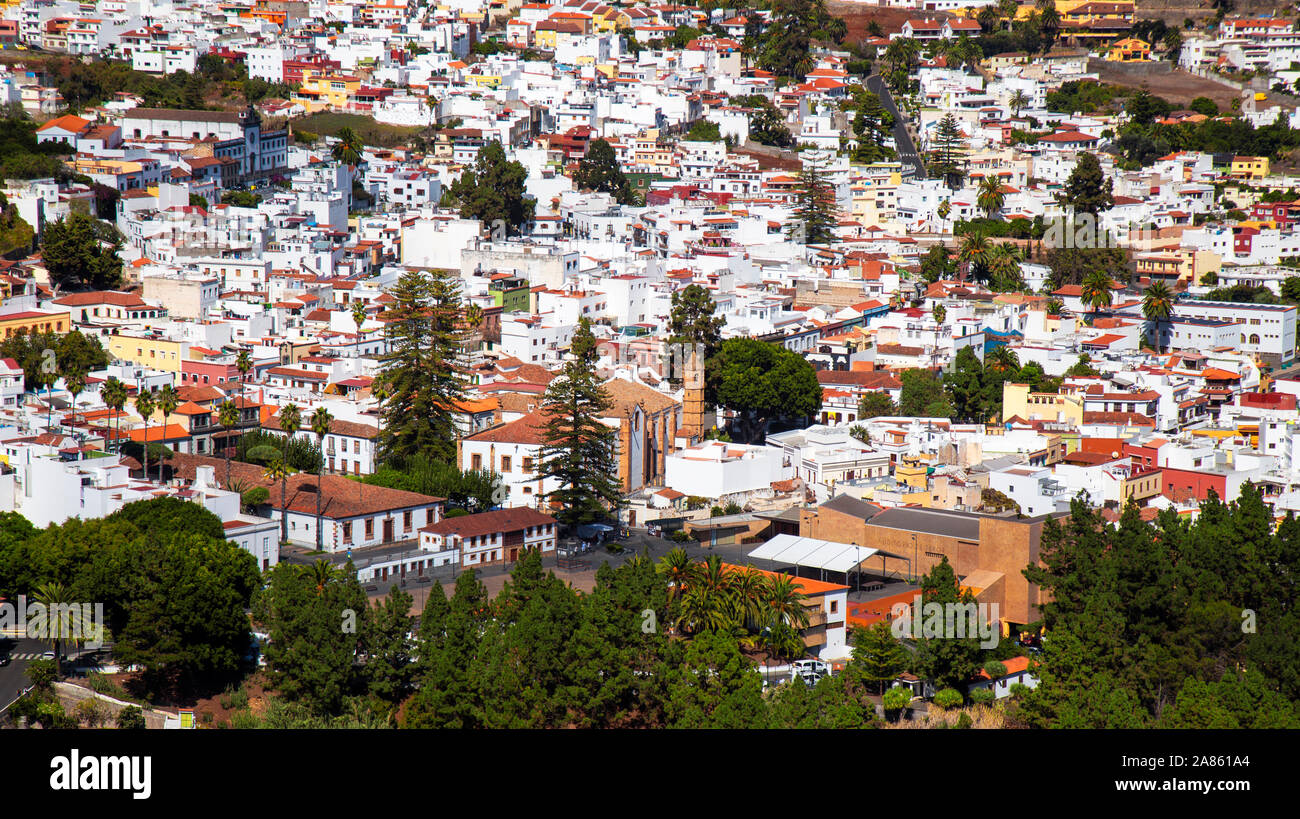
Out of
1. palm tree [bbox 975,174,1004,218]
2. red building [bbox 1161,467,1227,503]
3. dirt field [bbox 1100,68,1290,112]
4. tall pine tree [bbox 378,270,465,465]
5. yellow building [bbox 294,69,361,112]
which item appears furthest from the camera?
dirt field [bbox 1100,68,1290,112]

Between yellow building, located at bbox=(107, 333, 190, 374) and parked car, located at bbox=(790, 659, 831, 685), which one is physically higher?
yellow building, located at bbox=(107, 333, 190, 374)

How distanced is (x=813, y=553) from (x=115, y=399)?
1386 centimetres

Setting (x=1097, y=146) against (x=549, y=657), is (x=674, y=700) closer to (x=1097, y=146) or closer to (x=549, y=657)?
(x=549, y=657)

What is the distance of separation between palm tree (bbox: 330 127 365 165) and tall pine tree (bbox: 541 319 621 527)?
95.3 ft

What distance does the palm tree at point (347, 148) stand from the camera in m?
62.8

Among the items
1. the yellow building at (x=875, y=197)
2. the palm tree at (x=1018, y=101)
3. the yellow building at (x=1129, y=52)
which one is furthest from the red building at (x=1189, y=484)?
the yellow building at (x=1129, y=52)

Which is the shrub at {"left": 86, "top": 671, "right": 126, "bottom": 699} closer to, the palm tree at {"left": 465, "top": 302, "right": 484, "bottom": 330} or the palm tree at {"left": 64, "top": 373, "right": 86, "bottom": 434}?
the palm tree at {"left": 64, "top": 373, "right": 86, "bottom": 434}

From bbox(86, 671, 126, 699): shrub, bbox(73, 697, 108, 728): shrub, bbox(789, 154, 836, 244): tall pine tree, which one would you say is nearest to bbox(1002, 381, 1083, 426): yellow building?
bbox(789, 154, 836, 244): tall pine tree

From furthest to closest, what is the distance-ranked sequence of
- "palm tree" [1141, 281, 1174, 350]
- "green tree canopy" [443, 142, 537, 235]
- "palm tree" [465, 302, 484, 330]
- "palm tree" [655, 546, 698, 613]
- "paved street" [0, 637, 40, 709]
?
"green tree canopy" [443, 142, 537, 235] → "palm tree" [1141, 281, 1174, 350] → "palm tree" [465, 302, 484, 330] → "palm tree" [655, 546, 698, 613] → "paved street" [0, 637, 40, 709]

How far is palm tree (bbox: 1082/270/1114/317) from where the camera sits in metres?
52.1

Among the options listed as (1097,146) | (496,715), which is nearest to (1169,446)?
(496,715)

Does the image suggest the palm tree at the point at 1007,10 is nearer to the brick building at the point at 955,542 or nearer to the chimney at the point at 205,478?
the brick building at the point at 955,542

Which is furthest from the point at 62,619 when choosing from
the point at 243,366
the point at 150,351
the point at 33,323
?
the point at 33,323

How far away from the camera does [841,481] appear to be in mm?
37469
